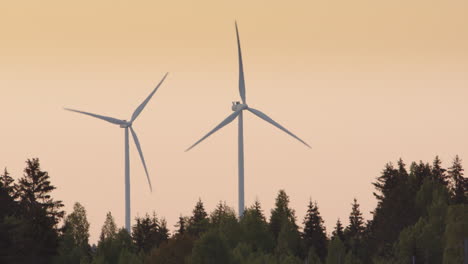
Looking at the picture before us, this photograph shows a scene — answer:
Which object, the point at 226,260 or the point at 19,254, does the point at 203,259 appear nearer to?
the point at 226,260

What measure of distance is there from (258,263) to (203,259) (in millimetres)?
7762

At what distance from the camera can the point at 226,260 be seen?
193 metres

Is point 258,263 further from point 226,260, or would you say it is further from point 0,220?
point 0,220

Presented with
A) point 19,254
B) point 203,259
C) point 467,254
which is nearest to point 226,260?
point 203,259

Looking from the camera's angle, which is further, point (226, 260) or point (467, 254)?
point (226, 260)

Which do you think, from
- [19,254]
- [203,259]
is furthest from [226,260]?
[19,254]

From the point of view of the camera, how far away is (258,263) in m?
199

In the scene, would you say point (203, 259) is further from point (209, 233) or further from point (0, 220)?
point (0, 220)

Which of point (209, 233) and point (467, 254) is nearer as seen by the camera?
point (467, 254)

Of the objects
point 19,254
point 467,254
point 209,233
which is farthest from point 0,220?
point 467,254

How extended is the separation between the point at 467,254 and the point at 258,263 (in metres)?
43.5

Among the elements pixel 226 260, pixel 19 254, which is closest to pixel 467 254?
pixel 226 260

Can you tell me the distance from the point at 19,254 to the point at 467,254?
5845cm

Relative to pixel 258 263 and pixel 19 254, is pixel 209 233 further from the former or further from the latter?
pixel 19 254
